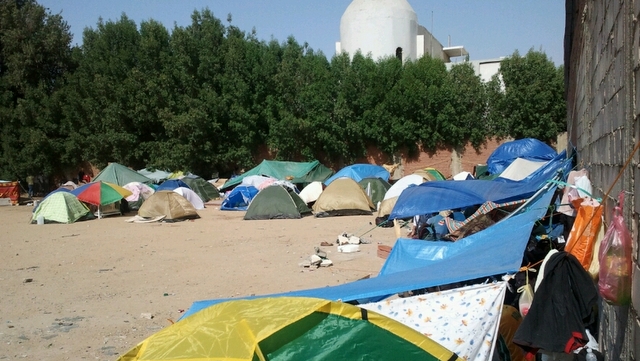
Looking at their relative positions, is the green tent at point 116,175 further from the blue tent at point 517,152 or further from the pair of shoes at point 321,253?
the pair of shoes at point 321,253

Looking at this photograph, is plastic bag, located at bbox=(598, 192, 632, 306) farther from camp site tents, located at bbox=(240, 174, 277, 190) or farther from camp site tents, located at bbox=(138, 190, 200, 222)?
camp site tents, located at bbox=(240, 174, 277, 190)

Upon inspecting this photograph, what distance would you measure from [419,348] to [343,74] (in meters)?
28.5

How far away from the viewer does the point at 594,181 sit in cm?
502

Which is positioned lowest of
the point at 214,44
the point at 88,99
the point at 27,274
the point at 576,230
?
the point at 27,274

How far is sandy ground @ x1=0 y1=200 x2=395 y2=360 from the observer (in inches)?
271

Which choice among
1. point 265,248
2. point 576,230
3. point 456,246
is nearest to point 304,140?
point 265,248

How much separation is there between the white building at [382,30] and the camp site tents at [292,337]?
28.9 m

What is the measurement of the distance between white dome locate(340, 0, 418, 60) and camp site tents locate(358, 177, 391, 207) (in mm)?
12630

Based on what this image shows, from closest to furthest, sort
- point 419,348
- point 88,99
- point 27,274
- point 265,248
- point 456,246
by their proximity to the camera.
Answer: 1. point 419,348
2. point 456,246
3. point 27,274
4. point 265,248
5. point 88,99

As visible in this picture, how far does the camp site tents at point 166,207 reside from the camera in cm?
1837

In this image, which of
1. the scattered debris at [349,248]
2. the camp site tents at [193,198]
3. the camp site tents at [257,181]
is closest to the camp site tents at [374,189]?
the camp site tents at [257,181]

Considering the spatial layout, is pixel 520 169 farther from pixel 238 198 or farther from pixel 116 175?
pixel 116 175

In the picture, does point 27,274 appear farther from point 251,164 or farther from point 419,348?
point 251,164

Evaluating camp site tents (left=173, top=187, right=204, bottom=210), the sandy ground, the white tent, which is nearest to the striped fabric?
the sandy ground
